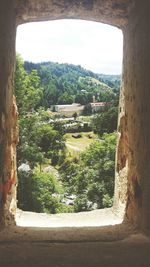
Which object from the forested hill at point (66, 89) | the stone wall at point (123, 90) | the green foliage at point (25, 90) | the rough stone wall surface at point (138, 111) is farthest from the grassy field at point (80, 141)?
the rough stone wall surface at point (138, 111)

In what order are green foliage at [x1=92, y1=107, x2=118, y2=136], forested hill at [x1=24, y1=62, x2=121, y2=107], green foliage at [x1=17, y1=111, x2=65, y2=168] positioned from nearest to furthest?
green foliage at [x1=17, y1=111, x2=65, y2=168] < green foliage at [x1=92, y1=107, x2=118, y2=136] < forested hill at [x1=24, y1=62, x2=121, y2=107]

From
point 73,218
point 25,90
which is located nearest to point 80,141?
point 25,90

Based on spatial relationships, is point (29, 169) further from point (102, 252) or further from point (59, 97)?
point (59, 97)

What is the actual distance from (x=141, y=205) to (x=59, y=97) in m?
59.0

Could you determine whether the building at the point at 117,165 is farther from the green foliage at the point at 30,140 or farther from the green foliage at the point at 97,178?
the green foliage at the point at 97,178

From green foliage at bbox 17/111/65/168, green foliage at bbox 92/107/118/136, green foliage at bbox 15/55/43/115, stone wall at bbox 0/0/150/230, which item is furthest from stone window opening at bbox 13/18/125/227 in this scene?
green foliage at bbox 92/107/118/136

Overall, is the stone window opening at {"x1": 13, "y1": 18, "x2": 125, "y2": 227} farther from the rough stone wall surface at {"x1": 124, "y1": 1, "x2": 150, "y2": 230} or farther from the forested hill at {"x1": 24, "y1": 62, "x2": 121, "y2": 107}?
the forested hill at {"x1": 24, "y1": 62, "x2": 121, "y2": 107}

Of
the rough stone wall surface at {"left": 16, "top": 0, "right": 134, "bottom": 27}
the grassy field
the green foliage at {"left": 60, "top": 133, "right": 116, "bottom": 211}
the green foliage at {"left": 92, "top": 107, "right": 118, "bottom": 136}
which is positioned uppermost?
the rough stone wall surface at {"left": 16, "top": 0, "right": 134, "bottom": 27}

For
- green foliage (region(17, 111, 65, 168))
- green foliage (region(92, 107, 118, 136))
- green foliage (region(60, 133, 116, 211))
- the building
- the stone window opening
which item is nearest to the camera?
the building

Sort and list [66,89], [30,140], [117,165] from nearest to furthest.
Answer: [117,165] < [30,140] < [66,89]

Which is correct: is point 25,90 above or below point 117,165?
above

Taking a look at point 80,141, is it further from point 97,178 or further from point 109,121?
point 97,178

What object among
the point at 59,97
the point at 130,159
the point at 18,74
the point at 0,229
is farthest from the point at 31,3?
the point at 59,97

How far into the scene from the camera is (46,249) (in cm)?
394
